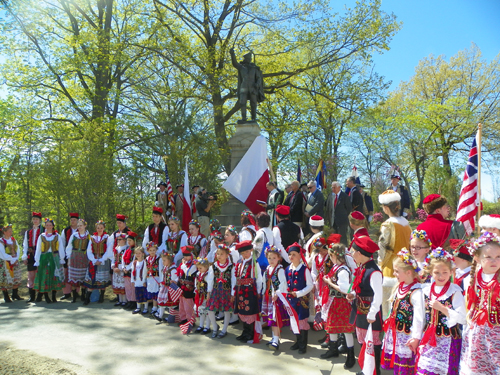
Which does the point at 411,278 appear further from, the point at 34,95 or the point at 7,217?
the point at 34,95

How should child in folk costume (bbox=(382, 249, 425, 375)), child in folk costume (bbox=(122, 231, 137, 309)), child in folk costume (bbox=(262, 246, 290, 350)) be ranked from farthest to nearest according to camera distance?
child in folk costume (bbox=(122, 231, 137, 309))
child in folk costume (bbox=(262, 246, 290, 350))
child in folk costume (bbox=(382, 249, 425, 375))

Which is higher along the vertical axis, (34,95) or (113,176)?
(34,95)

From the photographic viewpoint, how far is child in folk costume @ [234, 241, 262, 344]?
566 cm

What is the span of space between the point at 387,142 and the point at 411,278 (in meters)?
27.0

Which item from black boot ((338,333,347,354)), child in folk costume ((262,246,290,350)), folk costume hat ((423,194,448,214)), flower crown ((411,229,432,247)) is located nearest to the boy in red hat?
folk costume hat ((423,194,448,214))

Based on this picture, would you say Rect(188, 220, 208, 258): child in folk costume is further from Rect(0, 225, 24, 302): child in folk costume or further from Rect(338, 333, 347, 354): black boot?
Rect(0, 225, 24, 302): child in folk costume

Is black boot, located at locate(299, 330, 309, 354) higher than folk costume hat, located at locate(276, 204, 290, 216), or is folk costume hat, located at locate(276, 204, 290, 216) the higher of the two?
folk costume hat, located at locate(276, 204, 290, 216)

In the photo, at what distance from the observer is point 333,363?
4.79 meters

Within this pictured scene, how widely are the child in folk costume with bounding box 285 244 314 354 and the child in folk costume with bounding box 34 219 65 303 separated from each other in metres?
5.98

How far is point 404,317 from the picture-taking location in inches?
137

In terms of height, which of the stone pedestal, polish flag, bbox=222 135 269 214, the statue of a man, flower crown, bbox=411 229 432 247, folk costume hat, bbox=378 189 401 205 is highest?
the statue of a man

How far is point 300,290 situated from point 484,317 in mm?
2451

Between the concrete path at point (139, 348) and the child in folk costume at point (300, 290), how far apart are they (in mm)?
250

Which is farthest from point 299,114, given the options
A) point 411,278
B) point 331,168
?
point 411,278
